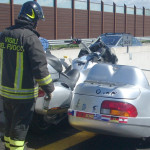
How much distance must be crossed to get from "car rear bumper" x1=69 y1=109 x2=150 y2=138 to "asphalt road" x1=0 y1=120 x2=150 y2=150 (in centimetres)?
61

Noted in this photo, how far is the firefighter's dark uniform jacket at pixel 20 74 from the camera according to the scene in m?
4.02

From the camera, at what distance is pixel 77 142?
5.66 metres

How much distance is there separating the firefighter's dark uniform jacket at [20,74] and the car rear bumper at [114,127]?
3.11ft

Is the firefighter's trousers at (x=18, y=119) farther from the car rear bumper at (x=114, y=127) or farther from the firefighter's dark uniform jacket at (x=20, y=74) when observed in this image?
the car rear bumper at (x=114, y=127)

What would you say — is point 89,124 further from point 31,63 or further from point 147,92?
point 31,63

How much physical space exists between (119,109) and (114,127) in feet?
0.79

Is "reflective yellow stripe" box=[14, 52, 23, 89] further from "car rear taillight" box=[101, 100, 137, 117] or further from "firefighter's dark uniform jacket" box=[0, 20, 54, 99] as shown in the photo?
"car rear taillight" box=[101, 100, 137, 117]

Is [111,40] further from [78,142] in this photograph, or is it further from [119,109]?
[119,109]

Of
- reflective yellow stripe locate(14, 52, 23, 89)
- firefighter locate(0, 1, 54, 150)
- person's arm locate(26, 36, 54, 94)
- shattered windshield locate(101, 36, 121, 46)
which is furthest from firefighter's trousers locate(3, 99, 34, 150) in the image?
shattered windshield locate(101, 36, 121, 46)

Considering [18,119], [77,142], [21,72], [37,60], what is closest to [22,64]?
[21,72]

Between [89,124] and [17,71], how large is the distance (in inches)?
52.2

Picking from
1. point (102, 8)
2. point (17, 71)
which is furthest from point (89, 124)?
point (102, 8)

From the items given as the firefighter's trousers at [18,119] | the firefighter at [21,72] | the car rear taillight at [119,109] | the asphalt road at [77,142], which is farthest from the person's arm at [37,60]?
the asphalt road at [77,142]

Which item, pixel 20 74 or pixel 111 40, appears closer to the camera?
pixel 20 74
